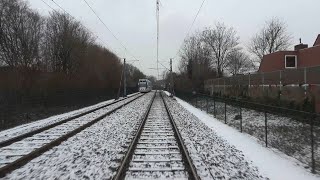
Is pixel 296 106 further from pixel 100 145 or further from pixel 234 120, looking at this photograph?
pixel 100 145

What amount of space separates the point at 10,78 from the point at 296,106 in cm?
2170

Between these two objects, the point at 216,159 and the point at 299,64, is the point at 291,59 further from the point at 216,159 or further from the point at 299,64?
the point at 216,159

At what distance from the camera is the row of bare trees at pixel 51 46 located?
57.6 meters

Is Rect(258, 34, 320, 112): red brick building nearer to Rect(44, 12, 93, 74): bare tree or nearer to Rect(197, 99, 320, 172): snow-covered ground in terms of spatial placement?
Rect(197, 99, 320, 172): snow-covered ground

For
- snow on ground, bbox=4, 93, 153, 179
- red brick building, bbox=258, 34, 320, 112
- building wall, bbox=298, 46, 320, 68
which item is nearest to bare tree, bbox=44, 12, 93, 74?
red brick building, bbox=258, 34, 320, 112

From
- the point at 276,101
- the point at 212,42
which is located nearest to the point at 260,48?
the point at 212,42

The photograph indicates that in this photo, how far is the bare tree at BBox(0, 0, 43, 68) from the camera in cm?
5716

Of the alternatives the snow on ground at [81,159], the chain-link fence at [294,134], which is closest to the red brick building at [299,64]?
the chain-link fence at [294,134]

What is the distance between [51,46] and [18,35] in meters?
8.00

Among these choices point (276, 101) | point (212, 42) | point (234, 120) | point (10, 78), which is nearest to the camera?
point (234, 120)

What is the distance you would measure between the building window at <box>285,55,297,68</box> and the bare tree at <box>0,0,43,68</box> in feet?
113

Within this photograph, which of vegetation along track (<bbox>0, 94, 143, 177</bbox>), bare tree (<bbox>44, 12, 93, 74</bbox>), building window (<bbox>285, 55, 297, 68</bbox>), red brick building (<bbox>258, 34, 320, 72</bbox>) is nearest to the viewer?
vegetation along track (<bbox>0, 94, 143, 177</bbox>)

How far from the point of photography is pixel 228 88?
41.4 meters

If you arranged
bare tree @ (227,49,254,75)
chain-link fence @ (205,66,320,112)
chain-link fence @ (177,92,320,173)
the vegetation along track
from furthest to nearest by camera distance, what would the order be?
bare tree @ (227,49,254,75) → chain-link fence @ (205,66,320,112) → the vegetation along track → chain-link fence @ (177,92,320,173)
